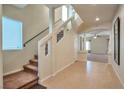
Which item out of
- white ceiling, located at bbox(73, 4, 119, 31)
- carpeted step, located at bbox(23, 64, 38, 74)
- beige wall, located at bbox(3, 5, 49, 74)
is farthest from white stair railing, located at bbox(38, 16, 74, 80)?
white ceiling, located at bbox(73, 4, 119, 31)

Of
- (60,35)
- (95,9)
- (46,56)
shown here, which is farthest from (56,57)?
(95,9)

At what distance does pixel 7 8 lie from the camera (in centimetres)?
379

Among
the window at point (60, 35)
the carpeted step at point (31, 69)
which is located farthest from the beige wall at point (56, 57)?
the carpeted step at point (31, 69)

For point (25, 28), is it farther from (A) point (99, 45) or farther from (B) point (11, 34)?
(A) point (99, 45)

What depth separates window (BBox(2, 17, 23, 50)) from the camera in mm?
3699

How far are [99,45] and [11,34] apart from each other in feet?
43.0

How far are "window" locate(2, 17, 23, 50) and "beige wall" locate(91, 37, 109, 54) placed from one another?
12.6m

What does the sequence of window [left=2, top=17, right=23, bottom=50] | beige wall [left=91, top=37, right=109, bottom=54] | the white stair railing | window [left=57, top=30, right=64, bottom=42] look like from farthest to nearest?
beige wall [left=91, top=37, right=109, bottom=54] < window [left=57, top=30, right=64, bottom=42] < window [left=2, top=17, right=23, bottom=50] < the white stair railing

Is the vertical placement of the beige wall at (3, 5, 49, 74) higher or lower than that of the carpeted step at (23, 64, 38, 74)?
higher

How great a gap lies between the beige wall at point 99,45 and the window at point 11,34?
12.6 meters

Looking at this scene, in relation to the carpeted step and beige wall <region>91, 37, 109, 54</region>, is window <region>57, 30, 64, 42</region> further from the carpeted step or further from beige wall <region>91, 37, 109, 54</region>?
beige wall <region>91, 37, 109, 54</region>

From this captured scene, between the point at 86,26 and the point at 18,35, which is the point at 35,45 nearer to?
the point at 18,35
